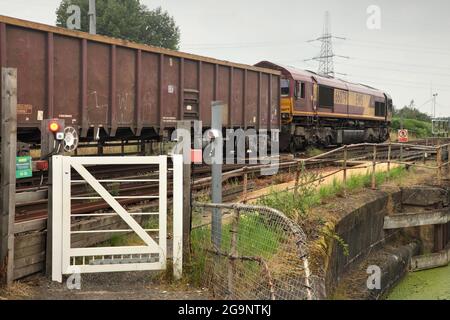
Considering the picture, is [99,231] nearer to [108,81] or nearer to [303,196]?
[303,196]

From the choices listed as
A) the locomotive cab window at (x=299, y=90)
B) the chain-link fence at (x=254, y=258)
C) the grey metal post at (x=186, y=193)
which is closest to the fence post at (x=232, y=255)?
the chain-link fence at (x=254, y=258)

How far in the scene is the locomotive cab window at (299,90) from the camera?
65.6ft

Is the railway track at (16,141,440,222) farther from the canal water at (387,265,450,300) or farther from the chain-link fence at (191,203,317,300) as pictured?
the canal water at (387,265,450,300)

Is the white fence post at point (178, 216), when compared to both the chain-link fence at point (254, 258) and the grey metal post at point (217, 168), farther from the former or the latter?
the grey metal post at point (217, 168)

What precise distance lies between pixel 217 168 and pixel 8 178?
82.2 inches

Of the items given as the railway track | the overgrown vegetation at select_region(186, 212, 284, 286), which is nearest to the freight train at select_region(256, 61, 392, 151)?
the railway track

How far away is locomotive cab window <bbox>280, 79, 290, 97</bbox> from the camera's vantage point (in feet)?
65.0

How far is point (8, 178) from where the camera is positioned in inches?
199

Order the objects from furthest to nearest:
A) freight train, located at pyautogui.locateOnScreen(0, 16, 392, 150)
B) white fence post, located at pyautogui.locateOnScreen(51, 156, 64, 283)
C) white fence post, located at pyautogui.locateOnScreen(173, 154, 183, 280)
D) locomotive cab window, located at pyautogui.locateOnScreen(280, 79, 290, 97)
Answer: locomotive cab window, located at pyautogui.locateOnScreen(280, 79, 290, 97) < freight train, located at pyautogui.locateOnScreen(0, 16, 392, 150) < white fence post, located at pyautogui.locateOnScreen(173, 154, 183, 280) < white fence post, located at pyautogui.locateOnScreen(51, 156, 64, 283)

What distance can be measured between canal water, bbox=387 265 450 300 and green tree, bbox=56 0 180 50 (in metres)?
41.3

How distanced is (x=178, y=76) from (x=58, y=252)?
Answer: 901 cm

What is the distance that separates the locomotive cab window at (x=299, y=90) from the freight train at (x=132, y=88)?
4 cm

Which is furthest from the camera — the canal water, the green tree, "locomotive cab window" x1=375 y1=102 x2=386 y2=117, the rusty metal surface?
the green tree
